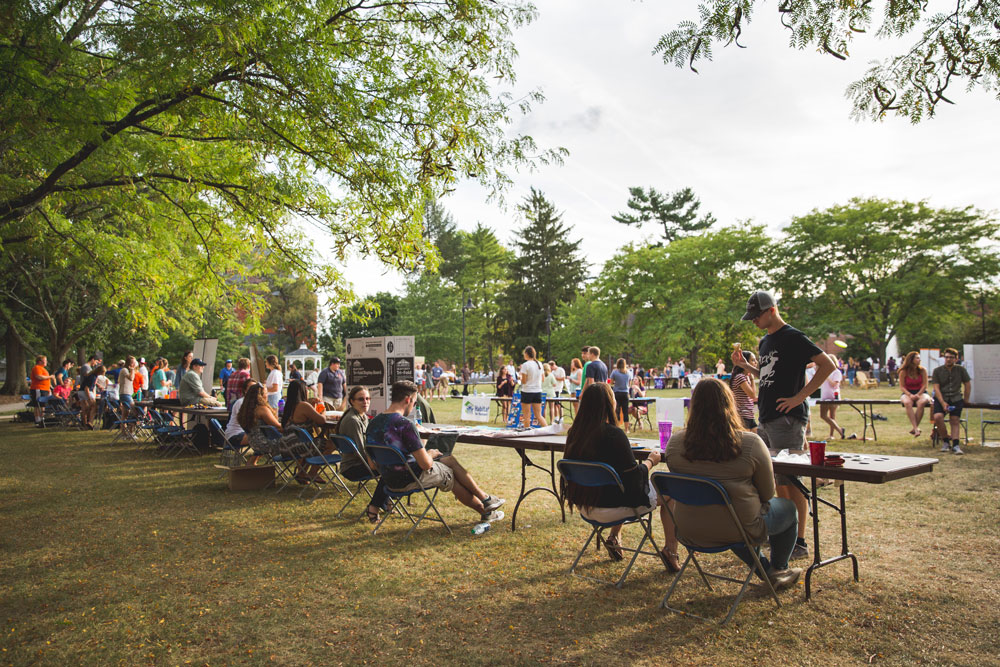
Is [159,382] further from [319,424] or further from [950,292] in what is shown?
[950,292]

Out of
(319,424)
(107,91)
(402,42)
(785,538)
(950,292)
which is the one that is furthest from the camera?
(950,292)

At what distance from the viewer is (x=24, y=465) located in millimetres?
10562

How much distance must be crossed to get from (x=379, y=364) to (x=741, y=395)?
21.4ft

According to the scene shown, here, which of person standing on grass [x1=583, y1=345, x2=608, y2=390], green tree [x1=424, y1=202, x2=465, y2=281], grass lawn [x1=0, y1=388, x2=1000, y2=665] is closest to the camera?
grass lawn [x1=0, y1=388, x2=1000, y2=665]

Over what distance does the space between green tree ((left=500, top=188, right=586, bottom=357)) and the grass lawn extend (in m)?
42.4

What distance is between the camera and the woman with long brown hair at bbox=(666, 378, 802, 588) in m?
3.54

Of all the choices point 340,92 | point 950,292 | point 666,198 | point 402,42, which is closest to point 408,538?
point 340,92

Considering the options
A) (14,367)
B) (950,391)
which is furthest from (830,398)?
(14,367)

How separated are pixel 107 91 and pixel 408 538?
19.0 feet

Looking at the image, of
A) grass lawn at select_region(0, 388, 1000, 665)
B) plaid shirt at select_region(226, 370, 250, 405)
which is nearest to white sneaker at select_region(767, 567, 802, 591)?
grass lawn at select_region(0, 388, 1000, 665)

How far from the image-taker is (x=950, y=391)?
1004cm

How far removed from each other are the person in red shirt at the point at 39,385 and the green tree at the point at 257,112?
35.7 feet

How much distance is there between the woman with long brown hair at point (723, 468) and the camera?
3.54m

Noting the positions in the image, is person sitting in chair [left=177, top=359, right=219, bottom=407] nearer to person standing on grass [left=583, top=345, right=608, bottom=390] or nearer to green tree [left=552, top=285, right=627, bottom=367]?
person standing on grass [left=583, top=345, right=608, bottom=390]
